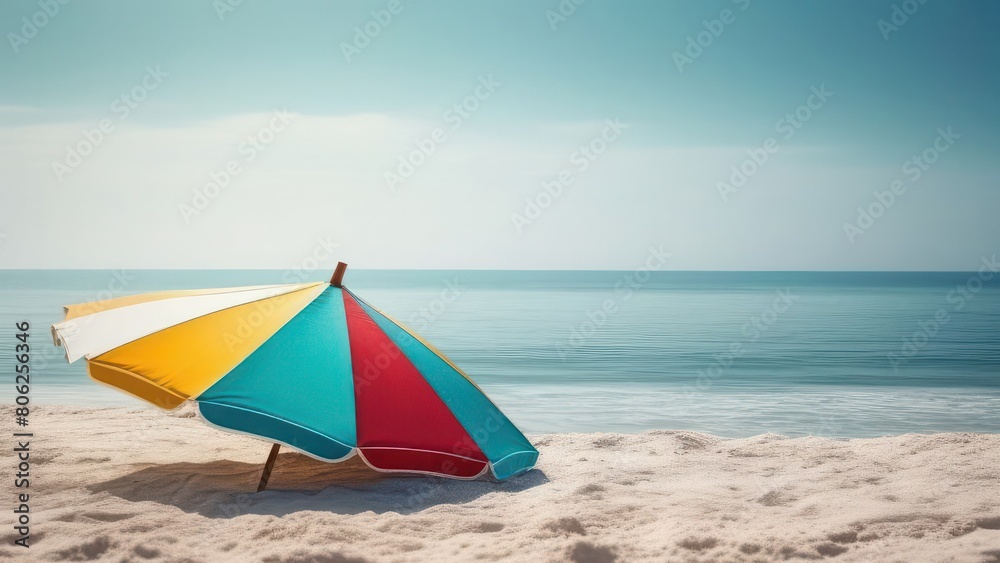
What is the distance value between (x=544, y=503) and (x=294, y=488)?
1.80 m

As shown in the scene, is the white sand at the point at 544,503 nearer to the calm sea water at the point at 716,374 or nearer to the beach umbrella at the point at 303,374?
the beach umbrella at the point at 303,374

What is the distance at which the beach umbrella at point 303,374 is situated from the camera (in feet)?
14.5

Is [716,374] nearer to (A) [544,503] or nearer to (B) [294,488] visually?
(A) [544,503]

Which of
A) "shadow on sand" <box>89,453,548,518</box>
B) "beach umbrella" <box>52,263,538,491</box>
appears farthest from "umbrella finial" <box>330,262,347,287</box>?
"shadow on sand" <box>89,453,548,518</box>

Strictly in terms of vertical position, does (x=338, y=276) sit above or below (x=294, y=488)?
above

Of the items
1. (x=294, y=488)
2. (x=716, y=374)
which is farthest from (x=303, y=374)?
(x=716, y=374)

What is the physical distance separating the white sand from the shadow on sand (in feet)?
0.06

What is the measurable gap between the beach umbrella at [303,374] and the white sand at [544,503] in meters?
0.37

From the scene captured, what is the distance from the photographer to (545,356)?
17812mm

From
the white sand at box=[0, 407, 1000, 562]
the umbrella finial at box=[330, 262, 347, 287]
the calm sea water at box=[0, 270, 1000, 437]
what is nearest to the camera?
the white sand at box=[0, 407, 1000, 562]

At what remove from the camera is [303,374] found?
15.4ft

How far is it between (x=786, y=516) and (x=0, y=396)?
37.5ft

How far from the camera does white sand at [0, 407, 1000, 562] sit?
12.0ft

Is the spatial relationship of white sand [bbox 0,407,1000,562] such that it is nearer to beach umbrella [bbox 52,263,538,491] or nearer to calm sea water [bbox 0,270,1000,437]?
beach umbrella [bbox 52,263,538,491]
